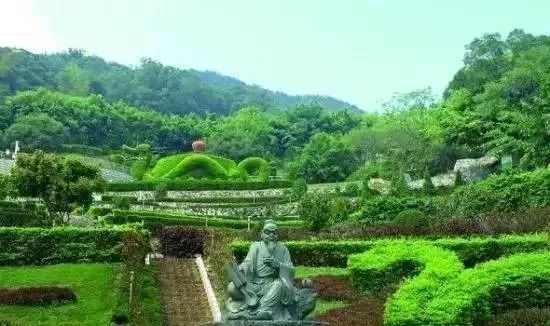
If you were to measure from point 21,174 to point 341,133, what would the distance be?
193 feet

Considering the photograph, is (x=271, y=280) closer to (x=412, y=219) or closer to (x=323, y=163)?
(x=412, y=219)

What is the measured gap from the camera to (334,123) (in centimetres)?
9206

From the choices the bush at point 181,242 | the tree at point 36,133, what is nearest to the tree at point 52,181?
the bush at point 181,242

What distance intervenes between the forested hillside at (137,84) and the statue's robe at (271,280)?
9103cm

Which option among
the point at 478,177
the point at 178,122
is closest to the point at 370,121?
the point at 178,122

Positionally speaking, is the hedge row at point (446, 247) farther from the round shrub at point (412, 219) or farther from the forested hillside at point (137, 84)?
the forested hillside at point (137, 84)

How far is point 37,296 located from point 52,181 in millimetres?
14882

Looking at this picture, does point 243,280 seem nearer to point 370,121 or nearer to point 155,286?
point 155,286

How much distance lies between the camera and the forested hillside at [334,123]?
1897 inches

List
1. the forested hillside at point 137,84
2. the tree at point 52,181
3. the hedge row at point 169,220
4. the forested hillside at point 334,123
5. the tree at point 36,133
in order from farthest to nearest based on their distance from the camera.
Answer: the forested hillside at point 137,84 < the tree at point 36,133 < the forested hillside at point 334,123 < the hedge row at point 169,220 < the tree at point 52,181

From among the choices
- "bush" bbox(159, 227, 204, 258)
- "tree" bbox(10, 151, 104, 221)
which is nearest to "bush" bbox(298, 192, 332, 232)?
"bush" bbox(159, 227, 204, 258)

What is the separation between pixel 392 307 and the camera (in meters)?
14.3

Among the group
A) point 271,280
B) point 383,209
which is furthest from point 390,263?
point 383,209

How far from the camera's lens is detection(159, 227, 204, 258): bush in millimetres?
31312
